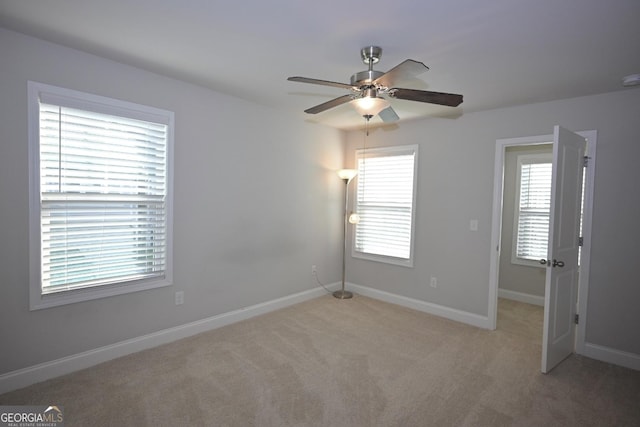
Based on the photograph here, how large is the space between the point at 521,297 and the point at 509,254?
2.10ft

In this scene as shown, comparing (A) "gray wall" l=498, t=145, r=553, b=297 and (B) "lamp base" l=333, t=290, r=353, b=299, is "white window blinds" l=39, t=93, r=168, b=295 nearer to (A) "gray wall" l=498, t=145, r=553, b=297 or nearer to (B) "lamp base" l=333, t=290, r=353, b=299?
(B) "lamp base" l=333, t=290, r=353, b=299

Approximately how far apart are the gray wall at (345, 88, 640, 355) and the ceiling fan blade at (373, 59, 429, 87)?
2.28 m

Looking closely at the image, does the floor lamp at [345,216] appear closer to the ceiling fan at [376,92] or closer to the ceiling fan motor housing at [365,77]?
the ceiling fan at [376,92]

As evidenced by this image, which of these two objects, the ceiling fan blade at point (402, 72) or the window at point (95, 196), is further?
the window at point (95, 196)

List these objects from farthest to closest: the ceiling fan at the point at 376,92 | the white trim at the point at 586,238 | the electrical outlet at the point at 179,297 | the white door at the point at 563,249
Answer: the electrical outlet at the point at 179,297 → the white trim at the point at 586,238 → the white door at the point at 563,249 → the ceiling fan at the point at 376,92

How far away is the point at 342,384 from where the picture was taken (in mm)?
2576

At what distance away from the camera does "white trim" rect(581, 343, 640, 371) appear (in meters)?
2.98

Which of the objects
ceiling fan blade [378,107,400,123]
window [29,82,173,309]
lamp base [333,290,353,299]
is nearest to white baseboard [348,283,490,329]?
lamp base [333,290,353,299]

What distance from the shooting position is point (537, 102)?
3.44m

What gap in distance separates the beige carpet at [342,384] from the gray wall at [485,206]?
548 millimetres

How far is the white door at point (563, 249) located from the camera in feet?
9.24

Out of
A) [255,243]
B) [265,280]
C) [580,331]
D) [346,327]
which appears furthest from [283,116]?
[580,331]

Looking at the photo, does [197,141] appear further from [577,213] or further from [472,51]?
[577,213]

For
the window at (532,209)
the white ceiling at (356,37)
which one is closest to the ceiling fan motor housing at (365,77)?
the white ceiling at (356,37)
